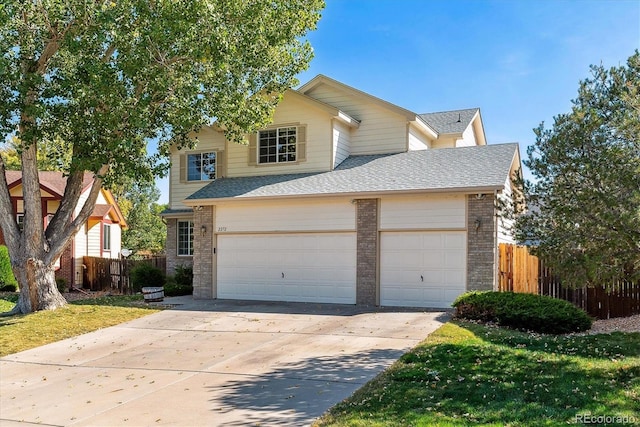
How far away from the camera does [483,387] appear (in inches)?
278

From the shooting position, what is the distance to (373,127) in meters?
19.1

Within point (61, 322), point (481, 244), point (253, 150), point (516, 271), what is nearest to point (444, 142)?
point (253, 150)

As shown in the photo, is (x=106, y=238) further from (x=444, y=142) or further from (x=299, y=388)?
(x=299, y=388)

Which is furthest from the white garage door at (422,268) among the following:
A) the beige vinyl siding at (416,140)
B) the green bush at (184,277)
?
the green bush at (184,277)

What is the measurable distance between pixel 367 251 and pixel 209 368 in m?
7.54

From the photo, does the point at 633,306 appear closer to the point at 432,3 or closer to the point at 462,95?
the point at 432,3

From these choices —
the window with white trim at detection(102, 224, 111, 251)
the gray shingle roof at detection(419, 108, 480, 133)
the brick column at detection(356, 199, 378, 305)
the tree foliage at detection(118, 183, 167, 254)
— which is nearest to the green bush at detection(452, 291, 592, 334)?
the brick column at detection(356, 199, 378, 305)

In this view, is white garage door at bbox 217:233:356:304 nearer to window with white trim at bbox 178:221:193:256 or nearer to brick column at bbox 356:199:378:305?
brick column at bbox 356:199:378:305

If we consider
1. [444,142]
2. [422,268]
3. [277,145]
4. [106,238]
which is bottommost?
[422,268]

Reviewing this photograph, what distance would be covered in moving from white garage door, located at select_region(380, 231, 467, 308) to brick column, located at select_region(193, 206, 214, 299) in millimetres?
5883

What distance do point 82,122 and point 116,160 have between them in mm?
1272

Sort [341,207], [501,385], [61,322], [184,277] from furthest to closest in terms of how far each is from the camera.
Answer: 1. [184,277]
2. [341,207]
3. [61,322]
4. [501,385]

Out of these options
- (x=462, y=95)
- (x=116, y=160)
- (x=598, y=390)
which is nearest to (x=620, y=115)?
(x=598, y=390)

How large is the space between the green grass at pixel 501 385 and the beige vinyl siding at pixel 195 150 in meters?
12.5
